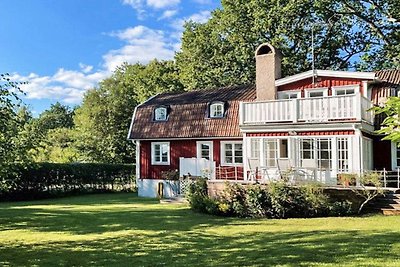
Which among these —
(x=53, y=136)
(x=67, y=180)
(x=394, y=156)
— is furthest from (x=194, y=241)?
(x=53, y=136)

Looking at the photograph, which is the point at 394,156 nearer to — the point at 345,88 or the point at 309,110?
the point at 345,88

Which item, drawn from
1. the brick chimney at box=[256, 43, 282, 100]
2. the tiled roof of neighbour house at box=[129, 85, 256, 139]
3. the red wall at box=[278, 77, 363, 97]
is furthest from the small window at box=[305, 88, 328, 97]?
the tiled roof of neighbour house at box=[129, 85, 256, 139]

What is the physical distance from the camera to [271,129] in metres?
20.1

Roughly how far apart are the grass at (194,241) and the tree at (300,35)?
65.6 ft

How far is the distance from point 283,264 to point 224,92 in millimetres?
18595

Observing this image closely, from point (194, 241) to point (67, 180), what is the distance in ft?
66.8

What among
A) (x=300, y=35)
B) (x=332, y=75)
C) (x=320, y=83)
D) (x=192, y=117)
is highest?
(x=300, y=35)

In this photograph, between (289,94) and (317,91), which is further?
(289,94)

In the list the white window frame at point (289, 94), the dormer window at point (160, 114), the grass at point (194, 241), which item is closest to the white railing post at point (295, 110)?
the white window frame at point (289, 94)

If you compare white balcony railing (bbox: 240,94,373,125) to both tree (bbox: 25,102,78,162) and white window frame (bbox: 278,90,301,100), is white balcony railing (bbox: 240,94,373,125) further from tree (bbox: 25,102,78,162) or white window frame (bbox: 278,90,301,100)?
tree (bbox: 25,102,78,162)

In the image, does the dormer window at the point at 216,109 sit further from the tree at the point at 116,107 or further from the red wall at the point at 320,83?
the tree at the point at 116,107

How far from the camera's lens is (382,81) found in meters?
20.7

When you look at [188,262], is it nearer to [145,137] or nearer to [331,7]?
[145,137]

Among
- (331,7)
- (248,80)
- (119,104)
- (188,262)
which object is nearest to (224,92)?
(248,80)
